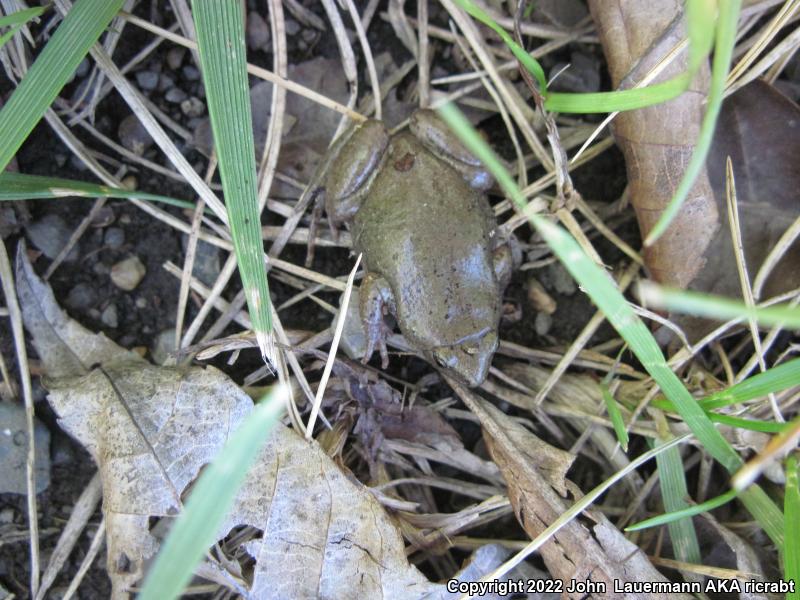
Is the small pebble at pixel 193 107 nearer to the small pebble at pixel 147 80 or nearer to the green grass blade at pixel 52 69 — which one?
the small pebble at pixel 147 80

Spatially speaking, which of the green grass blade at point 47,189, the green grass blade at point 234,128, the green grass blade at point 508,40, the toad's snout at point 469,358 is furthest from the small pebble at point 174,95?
the toad's snout at point 469,358

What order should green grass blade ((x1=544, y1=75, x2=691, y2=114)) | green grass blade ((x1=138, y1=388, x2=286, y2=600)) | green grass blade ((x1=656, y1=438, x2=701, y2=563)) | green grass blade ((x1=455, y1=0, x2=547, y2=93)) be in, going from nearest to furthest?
green grass blade ((x1=138, y1=388, x2=286, y2=600))
green grass blade ((x1=544, y1=75, x2=691, y2=114))
green grass blade ((x1=455, y1=0, x2=547, y2=93))
green grass blade ((x1=656, y1=438, x2=701, y2=563))

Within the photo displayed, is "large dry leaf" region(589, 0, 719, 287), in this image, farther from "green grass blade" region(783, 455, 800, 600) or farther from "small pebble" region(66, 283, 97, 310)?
"small pebble" region(66, 283, 97, 310)

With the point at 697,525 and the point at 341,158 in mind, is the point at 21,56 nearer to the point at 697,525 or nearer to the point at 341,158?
the point at 341,158

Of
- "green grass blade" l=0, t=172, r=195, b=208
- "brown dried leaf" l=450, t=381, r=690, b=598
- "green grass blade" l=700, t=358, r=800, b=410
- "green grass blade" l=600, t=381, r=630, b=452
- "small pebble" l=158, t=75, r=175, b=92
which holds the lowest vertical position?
"brown dried leaf" l=450, t=381, r=690, b=598

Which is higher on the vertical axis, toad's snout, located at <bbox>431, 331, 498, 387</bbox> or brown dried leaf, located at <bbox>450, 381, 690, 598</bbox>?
toad's snout, located at <bbox>431, 331, 498, 387</bbox>

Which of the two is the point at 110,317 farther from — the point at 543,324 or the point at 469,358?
the point at 543,324

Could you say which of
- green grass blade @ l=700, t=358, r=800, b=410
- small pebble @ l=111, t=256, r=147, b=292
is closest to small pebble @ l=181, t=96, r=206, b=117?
small pebble @ l=111, t=256, r=147, b=292
